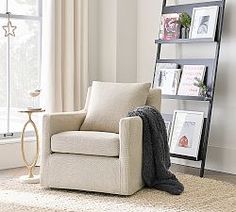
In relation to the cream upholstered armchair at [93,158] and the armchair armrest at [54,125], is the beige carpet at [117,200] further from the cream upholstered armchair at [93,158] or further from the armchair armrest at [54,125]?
the armchair armrest at [54,125]

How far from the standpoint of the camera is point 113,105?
4.34 meters

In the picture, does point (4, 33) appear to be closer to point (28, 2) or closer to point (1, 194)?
point (28, 2)

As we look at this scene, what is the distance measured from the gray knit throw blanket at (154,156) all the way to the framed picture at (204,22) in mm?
1209

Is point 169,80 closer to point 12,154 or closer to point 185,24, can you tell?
point 185,24

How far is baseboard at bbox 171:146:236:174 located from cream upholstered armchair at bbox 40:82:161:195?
131cm

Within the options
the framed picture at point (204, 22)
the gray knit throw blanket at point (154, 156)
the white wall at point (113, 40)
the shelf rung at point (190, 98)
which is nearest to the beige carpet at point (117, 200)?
the gray knit throw blanket at point (154, 156)

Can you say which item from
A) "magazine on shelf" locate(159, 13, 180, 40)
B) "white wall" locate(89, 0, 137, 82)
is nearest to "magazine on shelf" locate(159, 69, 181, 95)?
"magazine on shelf" locate(159, 13, 180, 40)

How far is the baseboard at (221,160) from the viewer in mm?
5023

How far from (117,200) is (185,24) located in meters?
2.14

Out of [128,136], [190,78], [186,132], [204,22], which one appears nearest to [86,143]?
[128,136]

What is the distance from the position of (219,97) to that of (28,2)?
7.12 ft

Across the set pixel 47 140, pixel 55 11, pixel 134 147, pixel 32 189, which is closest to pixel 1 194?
pixel 32 189

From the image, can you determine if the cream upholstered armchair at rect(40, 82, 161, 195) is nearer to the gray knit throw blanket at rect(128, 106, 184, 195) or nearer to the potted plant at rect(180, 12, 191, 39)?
the gray knit throw blanket at rect(128, 106, 184, 195)

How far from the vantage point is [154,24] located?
5734 mm
